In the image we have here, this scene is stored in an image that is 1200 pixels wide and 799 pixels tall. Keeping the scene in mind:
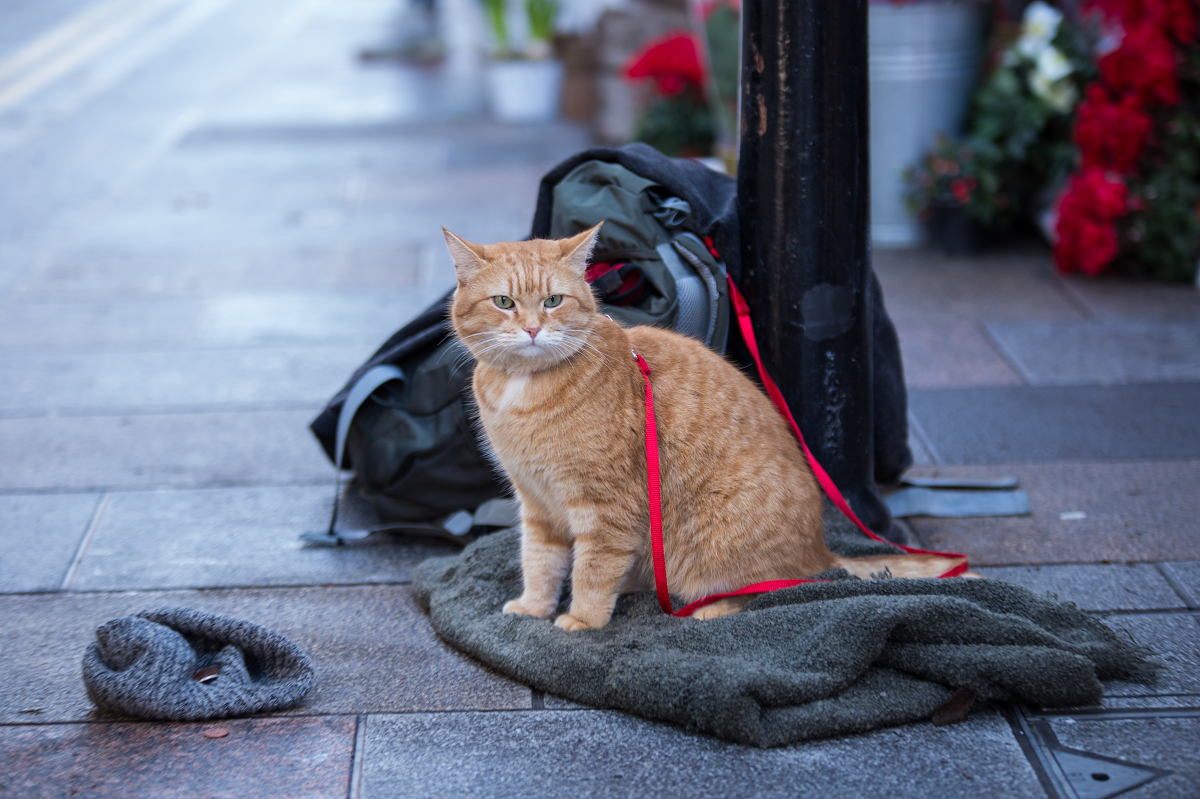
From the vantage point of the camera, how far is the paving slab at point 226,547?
3.12 meters

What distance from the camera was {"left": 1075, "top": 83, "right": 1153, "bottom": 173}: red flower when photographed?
4.98 metres

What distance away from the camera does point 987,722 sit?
7.76 ft

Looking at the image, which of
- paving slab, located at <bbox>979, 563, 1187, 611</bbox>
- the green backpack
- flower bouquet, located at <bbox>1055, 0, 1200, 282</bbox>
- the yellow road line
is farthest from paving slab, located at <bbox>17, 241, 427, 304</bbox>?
the yellow road line

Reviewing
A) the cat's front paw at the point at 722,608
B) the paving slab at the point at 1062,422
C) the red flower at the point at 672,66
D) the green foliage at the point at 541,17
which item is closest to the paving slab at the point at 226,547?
the cat's front paw at the point at 722,608

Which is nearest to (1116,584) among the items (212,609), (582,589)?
(582,589)

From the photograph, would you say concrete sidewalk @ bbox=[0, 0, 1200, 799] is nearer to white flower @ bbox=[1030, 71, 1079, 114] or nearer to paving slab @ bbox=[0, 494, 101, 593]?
paving slab @ bbox=[0, 494, 101, 593]

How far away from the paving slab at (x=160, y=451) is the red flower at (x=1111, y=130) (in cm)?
398

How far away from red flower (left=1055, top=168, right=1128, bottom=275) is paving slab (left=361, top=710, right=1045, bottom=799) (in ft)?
11.6

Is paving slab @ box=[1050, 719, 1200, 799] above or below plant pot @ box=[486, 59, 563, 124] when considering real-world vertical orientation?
below

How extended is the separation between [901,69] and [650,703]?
4400 millimetres

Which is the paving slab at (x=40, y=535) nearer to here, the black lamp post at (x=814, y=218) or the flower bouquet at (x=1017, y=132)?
the black lamp post at (x=814, y=218)

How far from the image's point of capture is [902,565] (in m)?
2.73

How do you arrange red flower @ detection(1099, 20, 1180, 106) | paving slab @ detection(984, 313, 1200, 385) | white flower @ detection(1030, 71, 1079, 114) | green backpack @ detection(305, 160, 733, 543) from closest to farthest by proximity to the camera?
green backpack @ detection(305, 160, 733, 543) → paving slab @ detection(984, 313, 1200, 385) → red flower @ detection(1099, 20, 1180, 106) → white flower @ detection(1030, 71, 1079, 114)

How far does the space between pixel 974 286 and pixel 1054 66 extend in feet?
4.29
